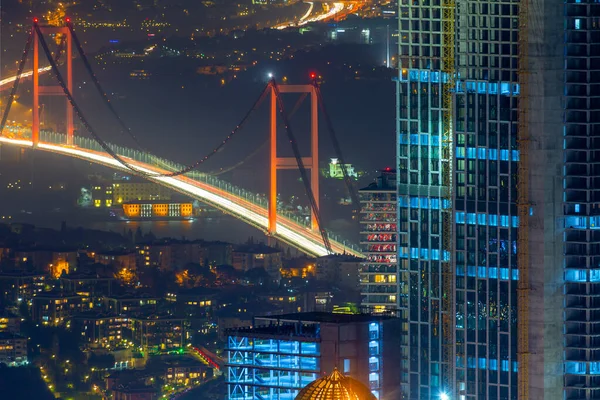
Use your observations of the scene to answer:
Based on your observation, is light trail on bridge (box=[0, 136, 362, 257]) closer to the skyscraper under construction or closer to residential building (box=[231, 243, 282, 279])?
residential building (box=[231, 243, 282, 279])

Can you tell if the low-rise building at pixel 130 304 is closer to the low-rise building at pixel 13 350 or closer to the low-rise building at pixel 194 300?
the low-rise building at pixel 194 300

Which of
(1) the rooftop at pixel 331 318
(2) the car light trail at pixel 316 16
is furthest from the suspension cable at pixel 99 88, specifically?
(1) the rooftop at pixel 331 318

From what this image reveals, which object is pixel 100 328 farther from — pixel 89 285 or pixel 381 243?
pixel 381 243

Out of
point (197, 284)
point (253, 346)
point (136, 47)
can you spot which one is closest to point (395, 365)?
point (253, 346)

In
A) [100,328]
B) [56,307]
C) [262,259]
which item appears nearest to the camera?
[100,328]

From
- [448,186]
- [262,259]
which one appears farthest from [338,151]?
[448,186]

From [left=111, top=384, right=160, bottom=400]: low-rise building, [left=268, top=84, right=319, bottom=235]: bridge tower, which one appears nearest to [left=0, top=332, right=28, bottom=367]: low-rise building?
[left=111, top=384, right=160, bottom=400]: low-rise building
